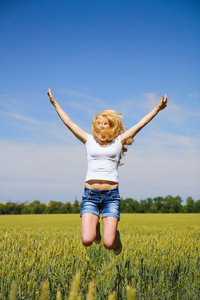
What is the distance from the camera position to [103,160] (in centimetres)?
436

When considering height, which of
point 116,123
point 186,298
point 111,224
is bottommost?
point 186,298

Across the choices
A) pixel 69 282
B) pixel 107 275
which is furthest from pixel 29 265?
pixel 107 275

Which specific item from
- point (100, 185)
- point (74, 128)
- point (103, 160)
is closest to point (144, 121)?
point (103, 160)

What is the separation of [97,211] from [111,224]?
0.30m

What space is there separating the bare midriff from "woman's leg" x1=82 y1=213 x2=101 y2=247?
0.42 metres

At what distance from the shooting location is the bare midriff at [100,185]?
4238mm

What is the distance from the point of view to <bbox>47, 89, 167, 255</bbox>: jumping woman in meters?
4.10

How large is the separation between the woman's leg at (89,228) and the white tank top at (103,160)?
0.59 metres

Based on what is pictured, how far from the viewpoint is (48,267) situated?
4285mm

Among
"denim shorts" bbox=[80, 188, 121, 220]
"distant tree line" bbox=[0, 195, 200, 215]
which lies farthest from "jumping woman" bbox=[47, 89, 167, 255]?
"distant tree line" bbox=[0, 195, 200, 215]

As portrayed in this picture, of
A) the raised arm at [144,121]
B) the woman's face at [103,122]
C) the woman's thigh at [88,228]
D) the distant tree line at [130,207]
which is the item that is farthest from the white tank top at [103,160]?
the distant tree line at [130,207]

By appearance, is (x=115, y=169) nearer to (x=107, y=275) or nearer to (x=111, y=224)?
(x=111, y=224)

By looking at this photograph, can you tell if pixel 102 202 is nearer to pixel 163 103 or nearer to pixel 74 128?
pixel 74 128

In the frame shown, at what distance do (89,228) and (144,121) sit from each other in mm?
1949
